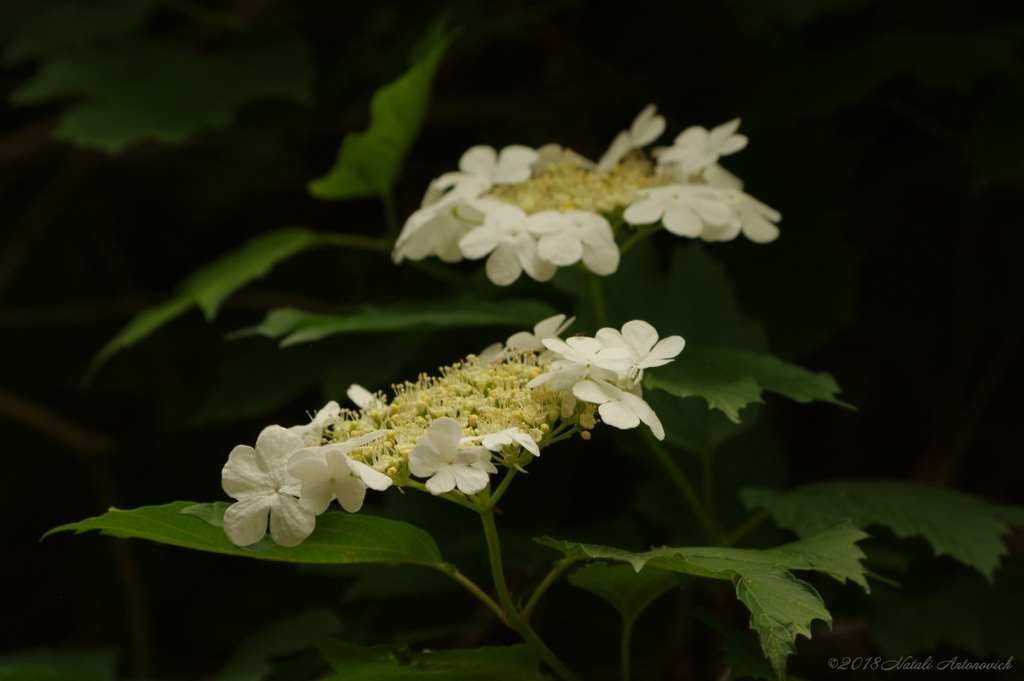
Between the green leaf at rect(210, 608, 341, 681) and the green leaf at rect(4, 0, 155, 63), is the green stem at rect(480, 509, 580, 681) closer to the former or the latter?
the green leaf at rect(210, 608, 341, 681)

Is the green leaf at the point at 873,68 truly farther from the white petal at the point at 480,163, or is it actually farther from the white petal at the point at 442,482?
the white petal at the point at 442,482

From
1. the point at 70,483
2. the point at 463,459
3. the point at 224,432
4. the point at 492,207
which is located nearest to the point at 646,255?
the point at 492,207

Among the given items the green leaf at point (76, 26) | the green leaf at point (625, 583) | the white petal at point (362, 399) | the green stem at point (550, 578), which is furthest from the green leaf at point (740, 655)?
the green leaf at point (76, 26)

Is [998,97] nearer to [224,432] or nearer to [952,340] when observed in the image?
[952,340]

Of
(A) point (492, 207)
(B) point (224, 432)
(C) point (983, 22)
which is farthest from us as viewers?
(B) point (224, 432)

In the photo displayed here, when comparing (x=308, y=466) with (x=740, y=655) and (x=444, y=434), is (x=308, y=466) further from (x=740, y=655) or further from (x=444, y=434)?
(x=740, y=655)

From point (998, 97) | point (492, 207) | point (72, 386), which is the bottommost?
point (72, 386)

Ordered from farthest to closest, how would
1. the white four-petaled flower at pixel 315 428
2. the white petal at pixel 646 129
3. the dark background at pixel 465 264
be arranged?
the dark background at pixel 465 264 → the white petal at pixel 646 129 → the white four-petaled flower at pixel 315 428
